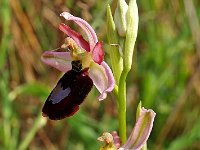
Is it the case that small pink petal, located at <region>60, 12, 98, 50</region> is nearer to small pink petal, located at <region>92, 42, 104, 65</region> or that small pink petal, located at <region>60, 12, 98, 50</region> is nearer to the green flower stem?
small pink petal, located at <region>92, 42, 104, 65</region>

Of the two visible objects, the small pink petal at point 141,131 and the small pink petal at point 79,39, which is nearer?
the small pink petal at point 141,131

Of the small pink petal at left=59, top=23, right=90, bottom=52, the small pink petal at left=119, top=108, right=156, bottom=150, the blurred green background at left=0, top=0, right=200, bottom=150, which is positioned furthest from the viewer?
the blurred green background at left=0, top=0, right=200, bottom=150

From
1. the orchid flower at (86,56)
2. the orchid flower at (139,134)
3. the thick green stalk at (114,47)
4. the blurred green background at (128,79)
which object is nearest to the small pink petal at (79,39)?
the orchid flower at (86,56)

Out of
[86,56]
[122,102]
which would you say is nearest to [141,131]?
[122,102]

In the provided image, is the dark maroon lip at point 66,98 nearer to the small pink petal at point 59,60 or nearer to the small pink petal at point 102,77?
the small pink petal at point 102,77

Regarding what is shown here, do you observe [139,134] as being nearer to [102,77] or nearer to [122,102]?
[122,102]

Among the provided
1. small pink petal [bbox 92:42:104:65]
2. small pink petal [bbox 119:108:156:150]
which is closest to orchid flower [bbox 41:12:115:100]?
small pink petal [bbox 92:42:104:65]

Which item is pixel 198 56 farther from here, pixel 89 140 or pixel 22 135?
pixel 22 135

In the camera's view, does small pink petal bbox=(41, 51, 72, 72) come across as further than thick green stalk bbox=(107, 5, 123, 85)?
Yes
